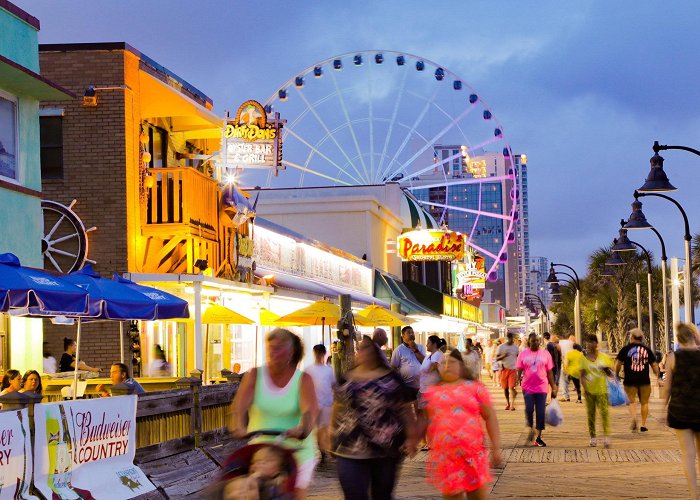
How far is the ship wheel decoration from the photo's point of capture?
843 inches

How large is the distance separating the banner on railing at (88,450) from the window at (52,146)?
10.8m

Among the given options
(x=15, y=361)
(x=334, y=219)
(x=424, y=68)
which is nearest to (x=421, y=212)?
(x=424, y=68)

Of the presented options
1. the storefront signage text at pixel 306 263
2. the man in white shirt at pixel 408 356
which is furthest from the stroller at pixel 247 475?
the storefront signage text at pixel 306 263

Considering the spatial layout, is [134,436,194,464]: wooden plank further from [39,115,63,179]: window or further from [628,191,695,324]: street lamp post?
[628,191,695,324]: street lamp post

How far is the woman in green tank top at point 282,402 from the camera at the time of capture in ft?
25.5

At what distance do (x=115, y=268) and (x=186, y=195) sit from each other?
2189 mm

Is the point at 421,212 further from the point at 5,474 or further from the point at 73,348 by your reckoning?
the point at 5,474

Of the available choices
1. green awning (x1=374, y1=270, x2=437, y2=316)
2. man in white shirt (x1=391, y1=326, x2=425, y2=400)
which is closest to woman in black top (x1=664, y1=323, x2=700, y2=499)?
man in white shirt (x1=391, y1=326, x2=425, y2=400)

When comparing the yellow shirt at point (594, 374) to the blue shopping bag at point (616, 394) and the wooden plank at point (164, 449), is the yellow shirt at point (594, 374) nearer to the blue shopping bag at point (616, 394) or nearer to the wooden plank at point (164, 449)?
the blue shopping bag at point (616, 394)

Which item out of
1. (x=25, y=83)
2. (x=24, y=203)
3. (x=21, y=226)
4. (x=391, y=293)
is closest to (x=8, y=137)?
(x=25, y=83)

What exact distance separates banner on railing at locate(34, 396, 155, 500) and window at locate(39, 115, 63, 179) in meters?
10.8

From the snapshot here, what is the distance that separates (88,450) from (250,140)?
15108 millimetres

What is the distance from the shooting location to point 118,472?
11.9m

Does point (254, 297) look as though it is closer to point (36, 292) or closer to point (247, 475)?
point (36, 292)
